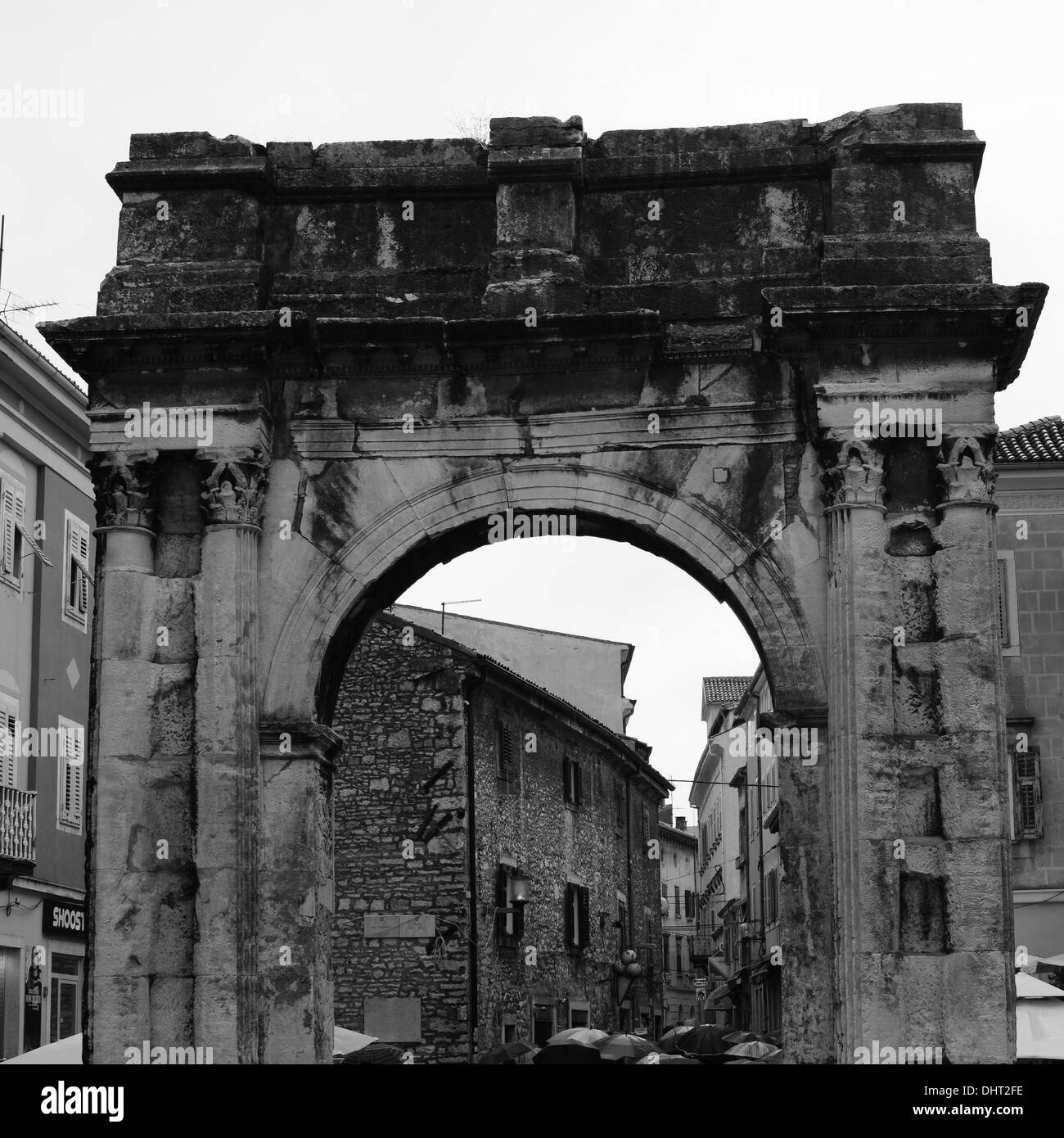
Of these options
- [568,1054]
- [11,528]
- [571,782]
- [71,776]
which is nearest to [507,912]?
[571,782]

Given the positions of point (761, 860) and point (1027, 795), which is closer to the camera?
point (1027, 795)

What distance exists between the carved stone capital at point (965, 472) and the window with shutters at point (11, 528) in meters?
12.9

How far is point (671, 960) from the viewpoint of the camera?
62719 mm

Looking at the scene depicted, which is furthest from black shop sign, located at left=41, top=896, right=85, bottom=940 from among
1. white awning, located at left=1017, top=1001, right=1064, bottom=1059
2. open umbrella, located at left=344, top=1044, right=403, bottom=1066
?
white awning, located at left=1017, top=1001, right=1064, bottom=1059

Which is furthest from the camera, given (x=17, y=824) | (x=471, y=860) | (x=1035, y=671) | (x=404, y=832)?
(x=471, y=860)

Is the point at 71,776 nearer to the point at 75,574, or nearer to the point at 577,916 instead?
the point at 75,574

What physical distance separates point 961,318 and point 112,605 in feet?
20.2

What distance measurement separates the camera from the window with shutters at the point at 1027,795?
79.0ft

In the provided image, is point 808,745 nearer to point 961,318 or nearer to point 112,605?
point 961,318

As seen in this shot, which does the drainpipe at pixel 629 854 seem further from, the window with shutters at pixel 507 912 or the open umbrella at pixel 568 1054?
the open umbrella at pixel 568 1054

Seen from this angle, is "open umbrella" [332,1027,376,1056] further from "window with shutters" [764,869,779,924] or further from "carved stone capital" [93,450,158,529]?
"window with shutters" [764,869,779,924]

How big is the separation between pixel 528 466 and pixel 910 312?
2.84 metres

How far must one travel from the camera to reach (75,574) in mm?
24922

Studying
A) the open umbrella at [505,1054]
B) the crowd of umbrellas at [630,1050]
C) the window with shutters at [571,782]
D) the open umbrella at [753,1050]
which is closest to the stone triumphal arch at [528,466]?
the crowd of umbrellas at [630,1050]
